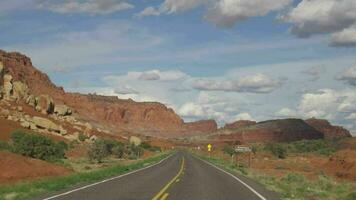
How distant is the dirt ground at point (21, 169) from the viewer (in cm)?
3109

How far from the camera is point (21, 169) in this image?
3281 centimetres

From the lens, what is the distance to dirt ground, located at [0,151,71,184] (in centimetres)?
3109

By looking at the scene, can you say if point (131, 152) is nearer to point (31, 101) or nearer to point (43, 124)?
point (43, 124)

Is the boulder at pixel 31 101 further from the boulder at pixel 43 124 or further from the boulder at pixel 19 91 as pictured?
the boulder at pixel 43 124

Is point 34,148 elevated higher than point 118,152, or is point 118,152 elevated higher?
point 118,152

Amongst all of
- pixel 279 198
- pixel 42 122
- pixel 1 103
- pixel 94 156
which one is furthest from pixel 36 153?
pixel 1 103

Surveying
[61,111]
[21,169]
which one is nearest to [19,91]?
[61,111]

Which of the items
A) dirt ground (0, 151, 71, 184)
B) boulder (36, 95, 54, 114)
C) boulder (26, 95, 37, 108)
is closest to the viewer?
dirt ground (0, 151, 71, 184)

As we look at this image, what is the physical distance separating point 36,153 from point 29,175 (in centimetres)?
1503

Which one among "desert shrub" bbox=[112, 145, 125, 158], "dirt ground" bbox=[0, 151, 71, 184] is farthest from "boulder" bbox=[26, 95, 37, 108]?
"dirt ground" bbox=[0, 151, 71, 184]

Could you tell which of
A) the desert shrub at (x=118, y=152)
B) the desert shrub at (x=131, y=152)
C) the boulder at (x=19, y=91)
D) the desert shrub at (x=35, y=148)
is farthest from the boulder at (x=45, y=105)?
the desert shrub at (x=35, y=148)

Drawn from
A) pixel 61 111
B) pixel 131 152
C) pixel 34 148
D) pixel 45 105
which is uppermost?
pixel 45 105

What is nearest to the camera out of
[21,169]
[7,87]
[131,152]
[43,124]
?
[21,169]

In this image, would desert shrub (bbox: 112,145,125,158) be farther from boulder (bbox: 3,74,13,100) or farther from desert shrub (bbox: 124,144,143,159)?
boulder (bbox: 3,74,13,100)
